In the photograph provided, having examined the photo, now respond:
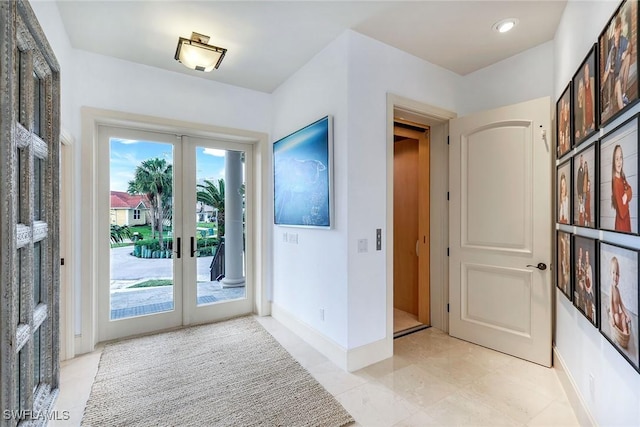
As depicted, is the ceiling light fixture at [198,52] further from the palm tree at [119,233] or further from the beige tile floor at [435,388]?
the beige tile floor at [435,388]

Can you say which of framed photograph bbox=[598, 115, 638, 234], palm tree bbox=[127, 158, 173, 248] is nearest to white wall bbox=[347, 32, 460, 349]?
framed photograph bbox=[598, 115, 638, 234]

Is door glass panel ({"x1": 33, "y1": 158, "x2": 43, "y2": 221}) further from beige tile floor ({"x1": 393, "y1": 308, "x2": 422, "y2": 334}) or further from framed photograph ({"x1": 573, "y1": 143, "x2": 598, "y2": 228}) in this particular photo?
beige tile floor ({"x1": 393, "y1": 308, "x2": 422, "y2": 334})

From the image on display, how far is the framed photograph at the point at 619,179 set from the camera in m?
1.17

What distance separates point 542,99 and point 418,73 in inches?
42.0

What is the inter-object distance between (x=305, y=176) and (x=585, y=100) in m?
Answer: 2.09

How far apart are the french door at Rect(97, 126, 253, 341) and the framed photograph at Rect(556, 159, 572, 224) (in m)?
3.14

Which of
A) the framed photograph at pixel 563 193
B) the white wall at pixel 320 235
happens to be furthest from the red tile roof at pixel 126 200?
the framed photograph at pixel 563 193

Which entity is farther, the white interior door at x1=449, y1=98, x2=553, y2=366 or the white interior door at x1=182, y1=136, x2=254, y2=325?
the white interior door at x1=182, y1=136, x2=254, y2=325

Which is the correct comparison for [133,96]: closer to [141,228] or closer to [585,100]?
[141,228]

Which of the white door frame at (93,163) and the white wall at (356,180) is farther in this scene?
the white door frame at (93,163)

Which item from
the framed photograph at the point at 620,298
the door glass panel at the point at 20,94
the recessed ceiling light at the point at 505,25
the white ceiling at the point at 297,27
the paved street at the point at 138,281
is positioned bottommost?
the paved street at the point at 138,281

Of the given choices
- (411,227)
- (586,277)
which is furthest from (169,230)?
(586,277)

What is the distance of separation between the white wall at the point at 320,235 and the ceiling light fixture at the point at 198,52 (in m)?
0.88

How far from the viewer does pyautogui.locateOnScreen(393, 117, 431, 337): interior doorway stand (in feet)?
11.3
